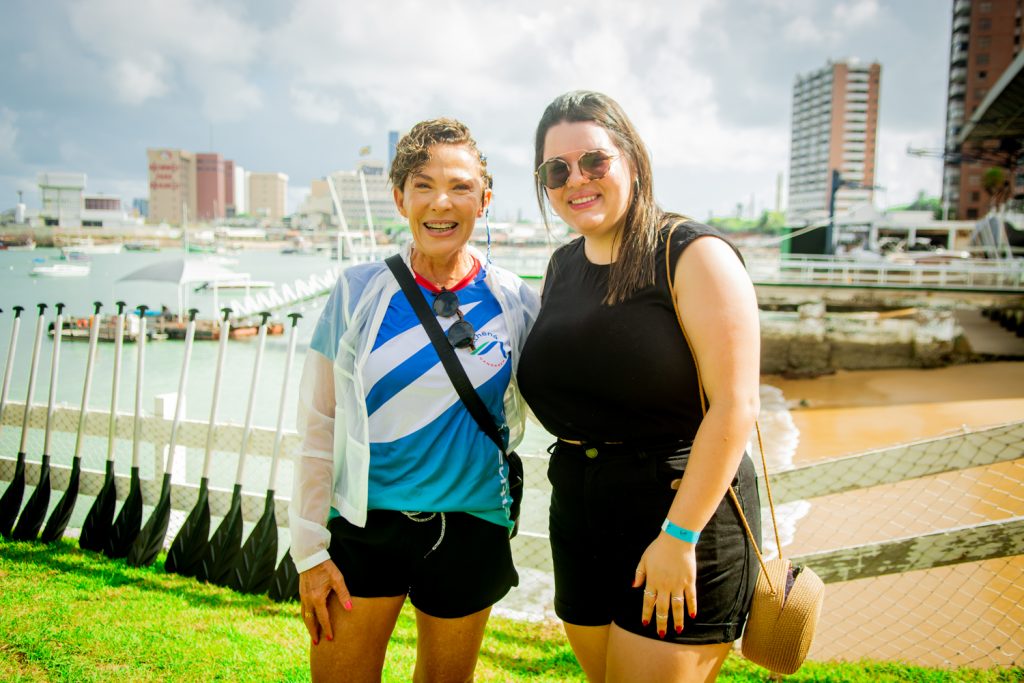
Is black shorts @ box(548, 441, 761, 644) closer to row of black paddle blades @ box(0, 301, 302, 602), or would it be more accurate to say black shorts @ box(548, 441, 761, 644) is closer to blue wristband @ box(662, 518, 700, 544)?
blue wristband @ box(662, 518, 700, 544)

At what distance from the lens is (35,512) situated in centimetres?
468

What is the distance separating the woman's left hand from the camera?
5.23 feet

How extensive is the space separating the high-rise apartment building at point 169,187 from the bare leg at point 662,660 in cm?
13849

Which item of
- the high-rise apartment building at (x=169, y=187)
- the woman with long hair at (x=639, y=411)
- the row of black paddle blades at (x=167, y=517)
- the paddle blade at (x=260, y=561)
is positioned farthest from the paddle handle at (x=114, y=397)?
the high-rise apartment building at (x=169, y=187)

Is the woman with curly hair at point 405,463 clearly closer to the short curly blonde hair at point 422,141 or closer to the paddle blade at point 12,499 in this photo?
the short curly blonde hair at point 422,141

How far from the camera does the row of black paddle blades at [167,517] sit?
13.2 feet

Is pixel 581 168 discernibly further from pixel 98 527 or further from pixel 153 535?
pixel 98 527

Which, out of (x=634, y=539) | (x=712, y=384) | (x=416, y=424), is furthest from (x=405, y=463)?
(x=712, y=384)

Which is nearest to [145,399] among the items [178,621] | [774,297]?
[178,621]

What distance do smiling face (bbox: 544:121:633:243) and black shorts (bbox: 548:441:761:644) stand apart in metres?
0.64

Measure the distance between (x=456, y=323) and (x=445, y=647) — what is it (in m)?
1.00

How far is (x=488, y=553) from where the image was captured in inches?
79.8

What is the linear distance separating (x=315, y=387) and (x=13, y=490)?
426 cm

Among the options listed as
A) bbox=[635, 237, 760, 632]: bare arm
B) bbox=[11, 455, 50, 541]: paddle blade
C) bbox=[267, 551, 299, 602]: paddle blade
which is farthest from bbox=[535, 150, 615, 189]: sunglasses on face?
bbox=[11, 455, 50, 541]: paddle blade
